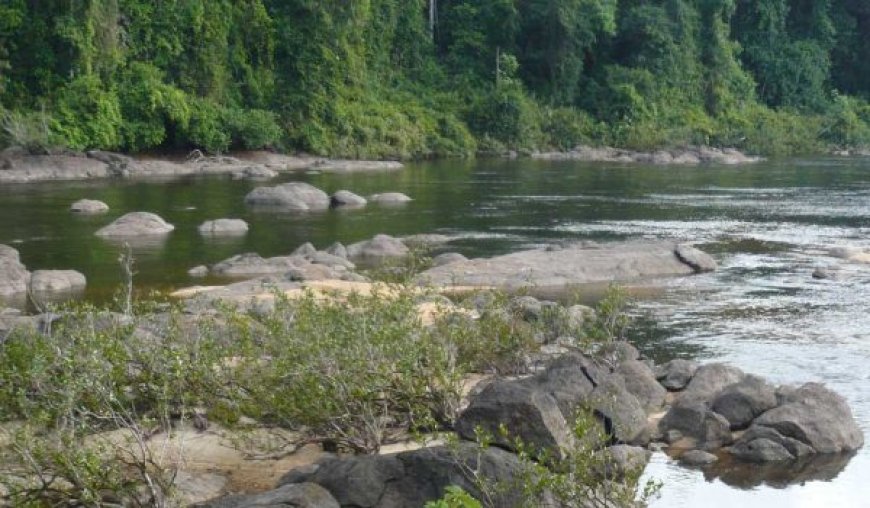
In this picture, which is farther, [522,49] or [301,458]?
[522,49]

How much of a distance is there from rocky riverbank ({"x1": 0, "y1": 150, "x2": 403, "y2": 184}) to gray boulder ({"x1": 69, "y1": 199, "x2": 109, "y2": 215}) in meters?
8.15

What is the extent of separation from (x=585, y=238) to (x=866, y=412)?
45.6ft

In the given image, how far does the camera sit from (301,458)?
32.0 ft

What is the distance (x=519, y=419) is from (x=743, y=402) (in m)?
3.37

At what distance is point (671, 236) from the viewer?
26.6 metres

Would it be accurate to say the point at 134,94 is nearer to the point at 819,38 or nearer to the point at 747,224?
the point at 747,224

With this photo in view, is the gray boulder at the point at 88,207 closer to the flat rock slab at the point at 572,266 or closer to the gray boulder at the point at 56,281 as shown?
the gray boulder at the point at 56,281

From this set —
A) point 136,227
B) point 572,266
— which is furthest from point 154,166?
point 572,266

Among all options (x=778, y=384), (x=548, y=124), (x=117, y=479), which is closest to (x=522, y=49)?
(x=548, y=124)

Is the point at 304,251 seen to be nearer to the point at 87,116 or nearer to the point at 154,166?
the point at 154,166

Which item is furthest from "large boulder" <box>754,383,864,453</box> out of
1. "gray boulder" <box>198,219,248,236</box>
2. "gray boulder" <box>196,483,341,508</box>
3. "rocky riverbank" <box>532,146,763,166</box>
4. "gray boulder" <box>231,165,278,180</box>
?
"rocky riverbank" <box>532,146,763,166</box>

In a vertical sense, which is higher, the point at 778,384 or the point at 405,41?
the point at 405,41

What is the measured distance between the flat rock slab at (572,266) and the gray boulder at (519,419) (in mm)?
10022

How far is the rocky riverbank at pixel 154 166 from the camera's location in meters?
37.5
